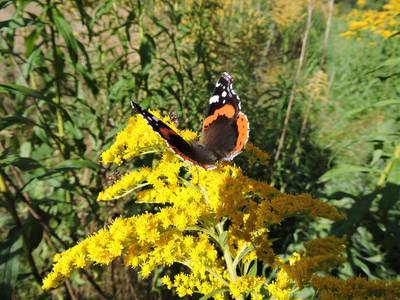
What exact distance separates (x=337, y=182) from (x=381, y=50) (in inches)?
225

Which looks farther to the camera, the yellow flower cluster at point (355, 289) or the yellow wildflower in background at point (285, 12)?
the yellow wildflower in background at point (285, 12)

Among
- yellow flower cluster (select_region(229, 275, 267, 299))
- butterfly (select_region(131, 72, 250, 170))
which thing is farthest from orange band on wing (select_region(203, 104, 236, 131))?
yellow flower cluster (select_region(229, 275, 267, 299))

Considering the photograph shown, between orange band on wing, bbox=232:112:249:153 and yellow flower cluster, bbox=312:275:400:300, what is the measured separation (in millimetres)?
905

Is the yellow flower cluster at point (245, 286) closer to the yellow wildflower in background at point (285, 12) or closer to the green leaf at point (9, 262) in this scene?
the green leaf at point (9, 262)

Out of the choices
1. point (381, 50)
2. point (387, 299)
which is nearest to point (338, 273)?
point (387, 299)

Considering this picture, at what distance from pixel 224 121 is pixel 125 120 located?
4.76ft

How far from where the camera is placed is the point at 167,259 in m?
2.30

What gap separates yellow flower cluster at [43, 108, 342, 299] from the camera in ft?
7.37

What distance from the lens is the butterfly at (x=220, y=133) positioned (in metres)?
2.62

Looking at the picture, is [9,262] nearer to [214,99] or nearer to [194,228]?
[194,228]

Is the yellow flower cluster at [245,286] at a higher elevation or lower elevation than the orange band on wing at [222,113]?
lower

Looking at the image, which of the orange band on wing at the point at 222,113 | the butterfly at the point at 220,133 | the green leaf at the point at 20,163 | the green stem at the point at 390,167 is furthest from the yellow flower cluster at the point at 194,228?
the green stem at the point at 390,167

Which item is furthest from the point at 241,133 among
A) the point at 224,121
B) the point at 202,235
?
the point at 202,235

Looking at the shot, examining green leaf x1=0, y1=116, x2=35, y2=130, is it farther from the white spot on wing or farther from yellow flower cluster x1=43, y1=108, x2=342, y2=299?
the white spot on wing
